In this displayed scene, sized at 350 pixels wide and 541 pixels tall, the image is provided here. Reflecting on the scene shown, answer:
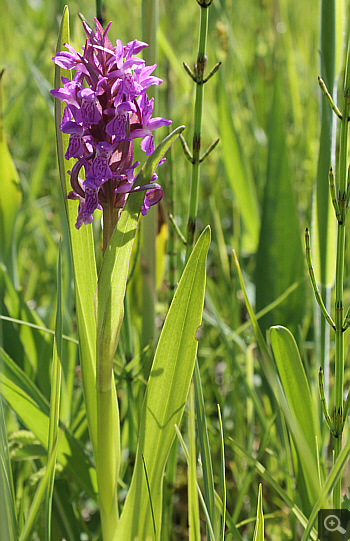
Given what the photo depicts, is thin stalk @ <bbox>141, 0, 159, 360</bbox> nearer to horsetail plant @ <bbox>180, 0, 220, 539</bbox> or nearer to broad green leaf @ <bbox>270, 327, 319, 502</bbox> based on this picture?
horsetail plant @ <bbox>180, 0, 220, 539</bbox>

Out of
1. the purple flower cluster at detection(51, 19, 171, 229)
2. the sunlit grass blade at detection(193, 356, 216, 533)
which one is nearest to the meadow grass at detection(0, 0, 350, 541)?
the sunlit grass blade at detection(193, 356, 216, 533)

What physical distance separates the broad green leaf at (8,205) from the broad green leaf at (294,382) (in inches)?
22.8

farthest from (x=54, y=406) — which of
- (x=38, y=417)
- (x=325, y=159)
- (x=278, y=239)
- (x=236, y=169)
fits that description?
(x=236, y=169)

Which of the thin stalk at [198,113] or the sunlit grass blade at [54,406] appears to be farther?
the thin stalk at [198,113]

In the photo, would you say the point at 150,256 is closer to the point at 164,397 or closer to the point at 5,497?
the point at 164,397

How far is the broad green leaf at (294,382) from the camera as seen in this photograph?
57 centimetres

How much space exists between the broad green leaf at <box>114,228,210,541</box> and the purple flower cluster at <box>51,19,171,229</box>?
13 cm

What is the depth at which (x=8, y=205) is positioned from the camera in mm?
937

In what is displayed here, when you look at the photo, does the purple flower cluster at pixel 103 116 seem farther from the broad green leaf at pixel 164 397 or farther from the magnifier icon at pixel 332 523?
the magnifier icon at pixel 332 523

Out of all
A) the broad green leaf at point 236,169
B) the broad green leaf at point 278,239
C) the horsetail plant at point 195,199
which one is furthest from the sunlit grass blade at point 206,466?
the broad green leaf at point 236,169

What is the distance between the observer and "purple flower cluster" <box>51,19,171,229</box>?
47 cm

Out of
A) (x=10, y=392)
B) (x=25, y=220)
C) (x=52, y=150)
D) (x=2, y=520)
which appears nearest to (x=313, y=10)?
(x=52, y=150)

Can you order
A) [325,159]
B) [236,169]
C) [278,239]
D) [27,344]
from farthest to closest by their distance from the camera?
[236,169]
[278,239]
[27,344]
[325,159]

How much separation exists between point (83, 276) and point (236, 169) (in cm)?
74
